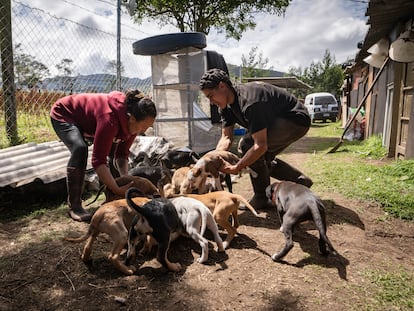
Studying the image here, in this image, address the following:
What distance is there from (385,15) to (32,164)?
7382 mm

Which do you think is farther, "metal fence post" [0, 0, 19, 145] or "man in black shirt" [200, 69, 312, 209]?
"metal fence post" [0, 0, 19, 145]

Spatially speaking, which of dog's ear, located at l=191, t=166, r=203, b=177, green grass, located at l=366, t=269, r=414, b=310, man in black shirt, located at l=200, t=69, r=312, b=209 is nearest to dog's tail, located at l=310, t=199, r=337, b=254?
green grass, located at l=366, t=269, r=414, b=310

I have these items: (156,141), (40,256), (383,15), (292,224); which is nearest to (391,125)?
(383,15)

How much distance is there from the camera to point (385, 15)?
22.2 ft

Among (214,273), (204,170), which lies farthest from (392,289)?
(204,170)

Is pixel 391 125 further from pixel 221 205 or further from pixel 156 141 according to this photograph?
pixel 221 205

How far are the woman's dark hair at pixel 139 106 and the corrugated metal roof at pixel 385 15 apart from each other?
17.0ft

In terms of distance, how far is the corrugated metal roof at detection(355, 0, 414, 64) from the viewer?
236 inches

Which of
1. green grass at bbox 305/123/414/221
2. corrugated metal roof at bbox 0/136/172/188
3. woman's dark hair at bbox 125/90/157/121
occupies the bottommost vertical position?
green grass at bbox 305/123/414/221

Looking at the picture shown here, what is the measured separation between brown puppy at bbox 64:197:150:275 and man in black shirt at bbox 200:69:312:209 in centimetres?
147

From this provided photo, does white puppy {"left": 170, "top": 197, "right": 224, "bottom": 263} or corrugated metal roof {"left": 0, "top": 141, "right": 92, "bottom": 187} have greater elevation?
corrugated metal roof {"left": 0, "top": 141, "right": 92, "bottom": 187}

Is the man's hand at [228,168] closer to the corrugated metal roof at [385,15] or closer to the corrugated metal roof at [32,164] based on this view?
the corrugated metal roof at [32,164]

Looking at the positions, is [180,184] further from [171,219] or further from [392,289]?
[392,289]

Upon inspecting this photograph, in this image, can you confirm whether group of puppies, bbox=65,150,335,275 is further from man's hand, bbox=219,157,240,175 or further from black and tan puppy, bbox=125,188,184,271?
man's hand, bbox=219,157,240,175
